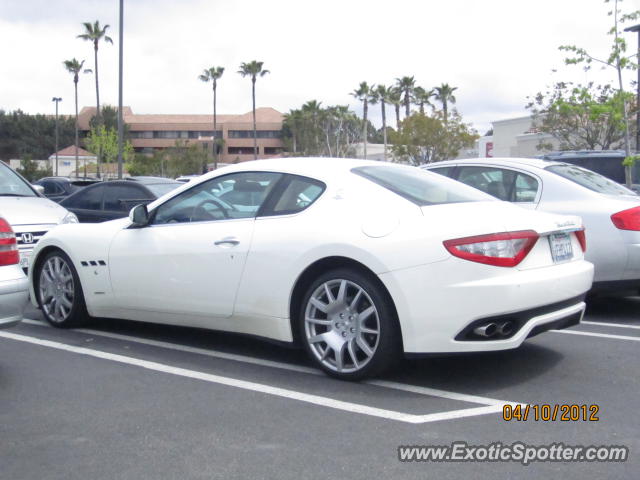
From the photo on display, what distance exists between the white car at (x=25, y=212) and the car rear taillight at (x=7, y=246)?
2199 millimetres

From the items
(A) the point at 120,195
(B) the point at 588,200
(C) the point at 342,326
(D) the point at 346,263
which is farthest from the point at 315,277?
(A) the point at 120,195

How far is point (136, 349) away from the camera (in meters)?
5.95

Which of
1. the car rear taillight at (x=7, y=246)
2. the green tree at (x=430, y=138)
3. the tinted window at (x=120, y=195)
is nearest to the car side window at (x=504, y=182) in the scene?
the car rear taillight at (x=7, y=246)

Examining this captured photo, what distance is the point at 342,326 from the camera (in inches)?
193

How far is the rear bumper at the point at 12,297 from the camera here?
496 centimetres

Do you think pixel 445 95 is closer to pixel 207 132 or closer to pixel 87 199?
pixel 207 132

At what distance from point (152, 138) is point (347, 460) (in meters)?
86.1

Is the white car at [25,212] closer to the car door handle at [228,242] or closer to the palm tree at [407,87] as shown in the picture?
the car door handle at [228,242]

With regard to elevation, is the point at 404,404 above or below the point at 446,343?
below

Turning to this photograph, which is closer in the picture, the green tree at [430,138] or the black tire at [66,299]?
the black tire at [66,299]

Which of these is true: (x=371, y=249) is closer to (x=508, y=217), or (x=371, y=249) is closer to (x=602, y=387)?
(x=508, y=217)

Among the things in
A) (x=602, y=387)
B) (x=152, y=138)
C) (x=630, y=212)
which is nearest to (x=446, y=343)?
(x=602, y=387)

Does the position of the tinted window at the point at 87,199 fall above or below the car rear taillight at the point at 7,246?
above

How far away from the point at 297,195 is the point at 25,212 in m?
3.99
